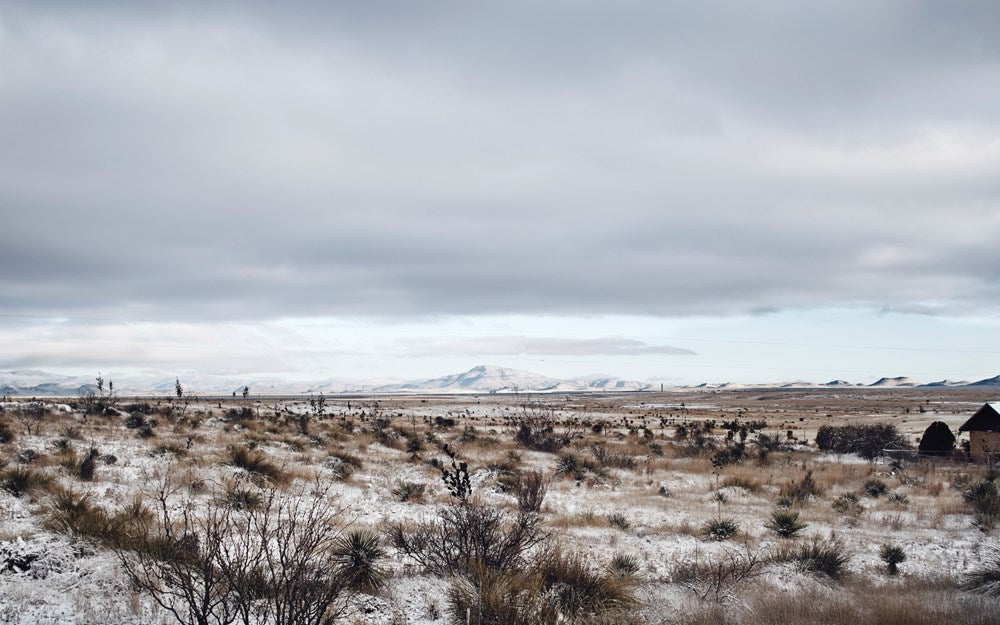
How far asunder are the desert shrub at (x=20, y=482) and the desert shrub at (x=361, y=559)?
19.6 ft

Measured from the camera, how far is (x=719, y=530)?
12.6 metres

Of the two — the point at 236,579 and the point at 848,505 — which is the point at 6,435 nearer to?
the point at 236,579

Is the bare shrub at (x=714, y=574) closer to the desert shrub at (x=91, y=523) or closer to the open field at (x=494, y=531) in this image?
the open field at (x=494, y=531)

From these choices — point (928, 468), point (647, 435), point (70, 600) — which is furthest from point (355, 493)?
point (647, 435)

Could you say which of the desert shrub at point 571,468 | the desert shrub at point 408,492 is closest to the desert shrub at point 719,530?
the desert shrub at point 571,468

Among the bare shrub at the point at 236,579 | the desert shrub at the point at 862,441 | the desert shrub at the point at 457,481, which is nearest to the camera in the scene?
the bare shrub at the point at 236,579

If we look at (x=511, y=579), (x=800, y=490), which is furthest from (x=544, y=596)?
(x=800, y=490)

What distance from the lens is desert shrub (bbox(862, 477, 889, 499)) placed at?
17.8m

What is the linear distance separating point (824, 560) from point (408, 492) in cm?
917

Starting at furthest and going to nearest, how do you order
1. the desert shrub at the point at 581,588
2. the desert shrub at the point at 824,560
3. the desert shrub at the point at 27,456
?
the desert shrub at the point at 27,456, the desert shrub at the point at 824,560, the desert shrub at the point at 581,588

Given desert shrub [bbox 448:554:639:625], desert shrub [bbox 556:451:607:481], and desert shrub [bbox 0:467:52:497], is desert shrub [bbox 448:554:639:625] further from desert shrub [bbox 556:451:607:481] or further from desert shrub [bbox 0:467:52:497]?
desert shrub [bbox 556:451:607:481]

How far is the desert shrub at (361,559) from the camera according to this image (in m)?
7.92

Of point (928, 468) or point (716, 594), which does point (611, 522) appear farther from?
point (928, 468)

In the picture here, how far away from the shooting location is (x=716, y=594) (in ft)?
27.8
